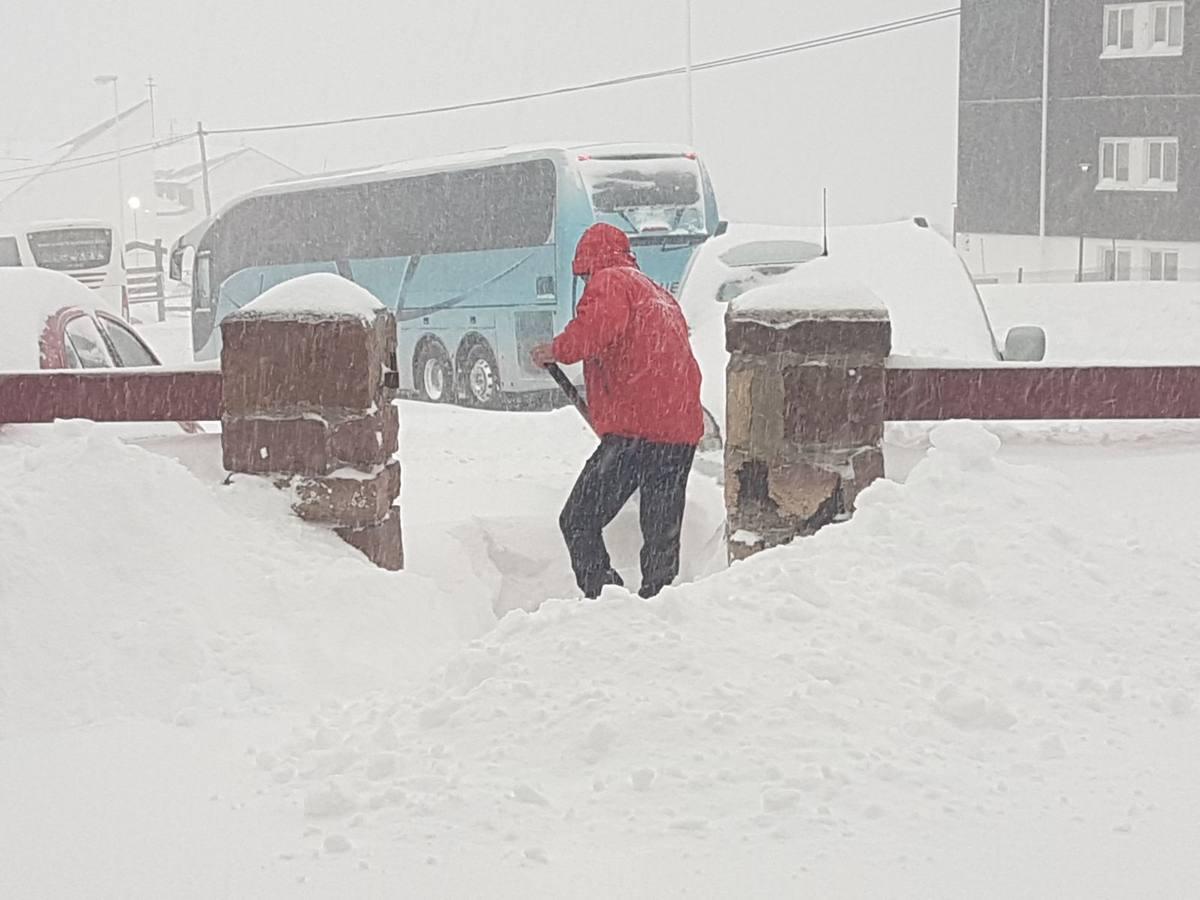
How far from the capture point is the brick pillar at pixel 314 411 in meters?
5.49

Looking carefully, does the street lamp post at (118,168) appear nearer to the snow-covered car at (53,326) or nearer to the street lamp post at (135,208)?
the street lamp post at (135,208)

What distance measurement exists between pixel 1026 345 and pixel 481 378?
1290 centimetres

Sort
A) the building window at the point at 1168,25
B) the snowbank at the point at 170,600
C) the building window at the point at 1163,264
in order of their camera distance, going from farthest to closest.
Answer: the building window at the point at 1163,264, the building window at the point at 1168,25, the snowbank at the point at 170,600

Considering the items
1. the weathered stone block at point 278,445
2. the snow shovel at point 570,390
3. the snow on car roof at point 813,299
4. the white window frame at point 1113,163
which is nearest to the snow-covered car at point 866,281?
the snow shovel at point 570,390


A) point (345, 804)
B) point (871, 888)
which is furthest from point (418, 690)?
point (871, 888)

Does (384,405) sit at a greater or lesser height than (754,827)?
greater

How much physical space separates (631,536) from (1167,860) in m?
4.33

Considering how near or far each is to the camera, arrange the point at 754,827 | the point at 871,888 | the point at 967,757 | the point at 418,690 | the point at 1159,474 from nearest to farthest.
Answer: the point at 871,888
the point at 754,827
the point at 967,757
the point at 418,690
the point at 1159,474

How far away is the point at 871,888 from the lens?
2.82 m

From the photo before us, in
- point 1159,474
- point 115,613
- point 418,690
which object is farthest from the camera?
point 1159,474

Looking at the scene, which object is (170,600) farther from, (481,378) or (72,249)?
(72,249)

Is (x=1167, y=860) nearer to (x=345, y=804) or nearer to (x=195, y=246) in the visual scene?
(x=345, y=804)

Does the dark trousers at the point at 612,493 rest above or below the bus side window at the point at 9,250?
below

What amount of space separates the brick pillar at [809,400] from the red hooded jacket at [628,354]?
30 cm
